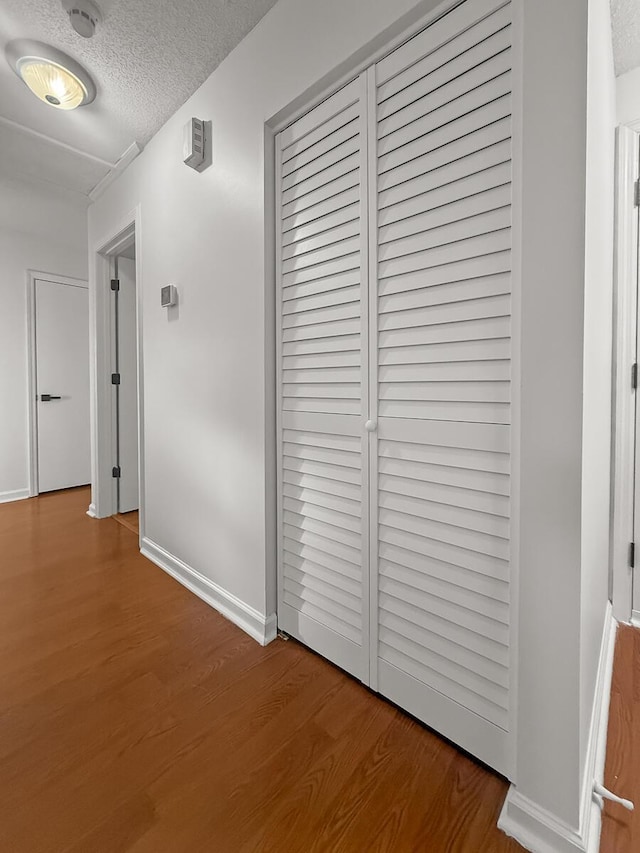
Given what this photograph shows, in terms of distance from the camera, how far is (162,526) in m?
2.41

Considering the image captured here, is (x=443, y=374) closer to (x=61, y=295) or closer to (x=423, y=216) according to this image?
(x=423, y=216)

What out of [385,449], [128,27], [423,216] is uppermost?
[128,27]

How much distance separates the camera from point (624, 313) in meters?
1.68

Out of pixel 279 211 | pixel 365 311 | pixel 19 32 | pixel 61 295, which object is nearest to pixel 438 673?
pixel 365 311

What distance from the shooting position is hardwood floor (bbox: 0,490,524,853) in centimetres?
95

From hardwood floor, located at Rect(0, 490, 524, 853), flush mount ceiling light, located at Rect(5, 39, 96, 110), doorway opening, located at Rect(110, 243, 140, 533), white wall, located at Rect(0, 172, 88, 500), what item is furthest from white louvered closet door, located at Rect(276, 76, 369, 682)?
white wall, located at Rect(0, 172, 88, 500)

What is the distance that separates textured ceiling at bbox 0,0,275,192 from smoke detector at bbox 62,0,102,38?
3cm

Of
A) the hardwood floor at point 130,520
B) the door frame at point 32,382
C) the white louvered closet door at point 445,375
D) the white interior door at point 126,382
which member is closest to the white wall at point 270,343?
the white louvered closet door at point 445,375

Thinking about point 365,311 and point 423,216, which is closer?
point 423,216

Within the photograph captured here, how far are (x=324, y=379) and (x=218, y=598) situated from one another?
3.92 ft

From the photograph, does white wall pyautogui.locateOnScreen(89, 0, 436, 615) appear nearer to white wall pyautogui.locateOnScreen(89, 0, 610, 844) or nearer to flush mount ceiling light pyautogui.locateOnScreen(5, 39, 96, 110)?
white wall pyautogui.locateOnScreen(89, 0, 610, 844)

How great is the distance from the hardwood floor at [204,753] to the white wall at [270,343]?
0.24 metres

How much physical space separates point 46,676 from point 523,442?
1789 mm

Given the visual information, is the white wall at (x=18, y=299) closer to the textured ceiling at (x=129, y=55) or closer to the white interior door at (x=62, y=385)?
the white interior door at (x=62, y=385)
